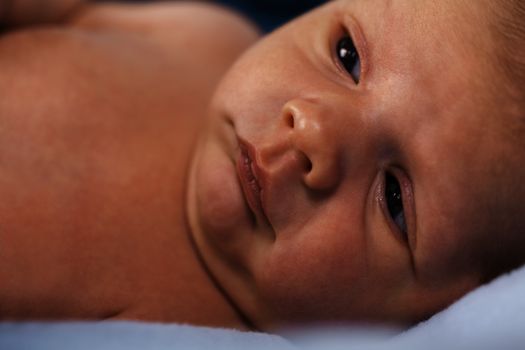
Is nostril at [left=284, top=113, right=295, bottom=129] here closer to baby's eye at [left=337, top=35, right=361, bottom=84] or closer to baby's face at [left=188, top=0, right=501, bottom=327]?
baby's face at [left=188, top=0, right=501, bottom=327]

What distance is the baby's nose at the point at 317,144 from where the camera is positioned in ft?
2.85

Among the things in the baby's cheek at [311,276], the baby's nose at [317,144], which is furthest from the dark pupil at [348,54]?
the baby's cheek at [311,276]

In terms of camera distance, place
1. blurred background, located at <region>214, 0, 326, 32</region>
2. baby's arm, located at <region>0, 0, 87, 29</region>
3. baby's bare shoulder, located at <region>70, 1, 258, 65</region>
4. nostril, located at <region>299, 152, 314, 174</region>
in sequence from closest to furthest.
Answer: nostril, located at <region>299, 152, 314, 174</region> → baby's arm, located at <region>0, 0, 87, 29</region> → baby's bare shoulder, located at <region>70, 1, 258, 65</region> → blurred background, located at <region>214, 0, 326, 32</region>

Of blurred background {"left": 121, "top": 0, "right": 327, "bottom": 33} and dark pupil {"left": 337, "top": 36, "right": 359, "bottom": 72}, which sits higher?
dark pupil {"left": 337, "top": 36, "right": 359, "bottom": 72}

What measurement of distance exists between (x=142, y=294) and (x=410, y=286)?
1.37 feet

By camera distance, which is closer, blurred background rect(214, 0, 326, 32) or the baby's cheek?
the baby's cheek

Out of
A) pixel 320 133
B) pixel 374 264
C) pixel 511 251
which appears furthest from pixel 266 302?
pixel 511 251

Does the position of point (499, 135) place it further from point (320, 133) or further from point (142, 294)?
point (142, 294)

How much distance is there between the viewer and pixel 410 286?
0.93 m

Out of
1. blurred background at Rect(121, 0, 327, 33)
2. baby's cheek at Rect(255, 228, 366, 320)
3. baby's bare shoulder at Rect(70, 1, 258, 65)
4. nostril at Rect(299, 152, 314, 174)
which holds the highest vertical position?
nostril at Rect(299, 152, 314, 174)

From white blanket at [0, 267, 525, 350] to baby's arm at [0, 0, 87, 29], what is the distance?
0.70 metres

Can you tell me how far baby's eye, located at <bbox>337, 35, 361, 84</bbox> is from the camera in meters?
0.97

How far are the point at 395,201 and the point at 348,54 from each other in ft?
0.82

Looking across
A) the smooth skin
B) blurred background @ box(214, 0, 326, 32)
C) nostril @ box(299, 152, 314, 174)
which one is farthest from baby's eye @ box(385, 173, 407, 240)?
blurred background @ box(214, 0, 326, 32)
